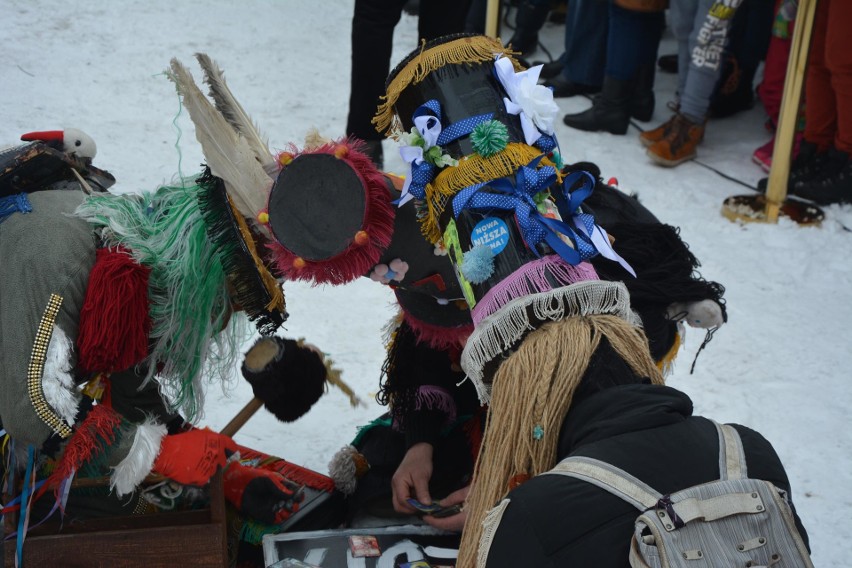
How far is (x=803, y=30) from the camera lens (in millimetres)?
3803

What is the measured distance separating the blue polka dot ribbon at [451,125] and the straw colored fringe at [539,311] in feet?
1.12

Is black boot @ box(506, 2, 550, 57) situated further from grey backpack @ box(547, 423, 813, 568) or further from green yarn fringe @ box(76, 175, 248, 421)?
grey backpack @ box(547, 423, 813, 568)

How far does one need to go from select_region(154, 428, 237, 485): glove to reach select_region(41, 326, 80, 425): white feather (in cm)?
20

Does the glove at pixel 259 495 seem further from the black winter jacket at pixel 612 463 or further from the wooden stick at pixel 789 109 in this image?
the wooden stick at pixel 789 109

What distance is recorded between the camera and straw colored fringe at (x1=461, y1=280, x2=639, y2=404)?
1349mm

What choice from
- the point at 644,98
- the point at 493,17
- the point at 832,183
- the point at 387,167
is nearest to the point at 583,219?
the point at 387,167

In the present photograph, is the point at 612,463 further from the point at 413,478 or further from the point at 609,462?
the point at 413,478

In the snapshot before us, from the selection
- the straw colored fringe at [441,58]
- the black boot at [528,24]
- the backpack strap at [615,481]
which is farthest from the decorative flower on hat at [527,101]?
the black boot at [528,24]

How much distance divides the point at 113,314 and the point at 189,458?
1.08 feet

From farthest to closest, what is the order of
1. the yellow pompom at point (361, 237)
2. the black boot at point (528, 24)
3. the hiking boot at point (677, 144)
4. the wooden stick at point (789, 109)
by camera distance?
the black boot at point (528, 24), the hiking boot at point (677, 144), the wooden stick at point (789, 109), the yellow pompom at point (361, 237)

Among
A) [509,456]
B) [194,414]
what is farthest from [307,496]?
[509,456]

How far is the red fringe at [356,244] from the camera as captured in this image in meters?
1.70

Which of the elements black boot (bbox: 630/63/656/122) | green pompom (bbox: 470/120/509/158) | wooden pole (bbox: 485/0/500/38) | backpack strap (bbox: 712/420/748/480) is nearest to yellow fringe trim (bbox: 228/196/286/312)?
green pompom (bbox: 470/120/509/158)

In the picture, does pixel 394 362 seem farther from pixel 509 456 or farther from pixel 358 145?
pixel 509 456
